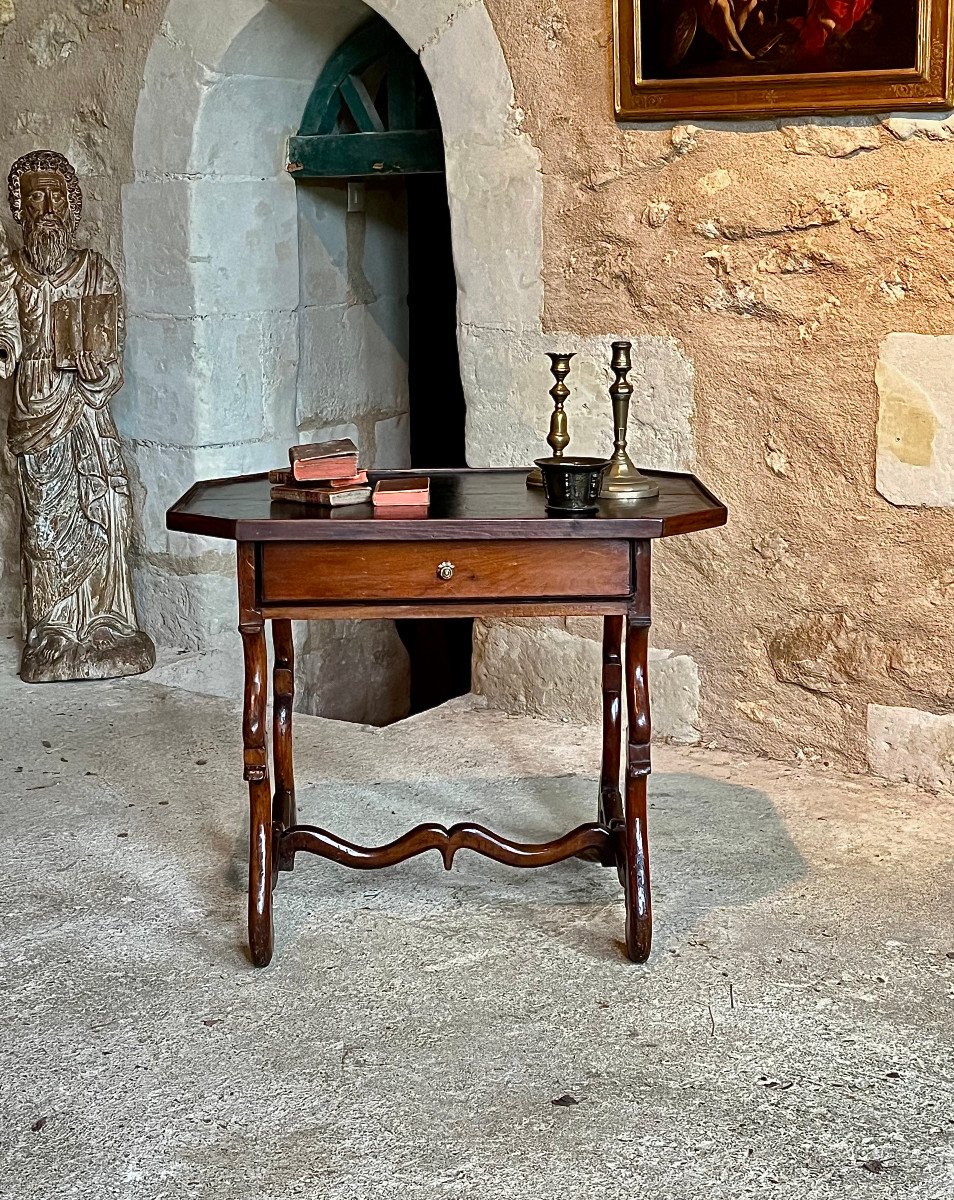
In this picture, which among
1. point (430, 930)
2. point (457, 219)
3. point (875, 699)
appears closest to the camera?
point (430, 930)

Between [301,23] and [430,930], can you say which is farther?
[301,23]

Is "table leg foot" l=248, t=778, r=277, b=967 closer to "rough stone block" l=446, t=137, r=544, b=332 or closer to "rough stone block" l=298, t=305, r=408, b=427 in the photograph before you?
"rough stone block" l=446, t=137, r=544, b=332

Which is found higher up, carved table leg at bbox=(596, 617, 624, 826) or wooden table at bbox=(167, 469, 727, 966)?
wooden table at bbox=(167, 469, 727, 966)

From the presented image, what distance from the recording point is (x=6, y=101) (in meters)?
4.92

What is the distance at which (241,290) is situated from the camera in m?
4.73

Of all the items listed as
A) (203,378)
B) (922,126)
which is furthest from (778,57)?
(203,378)

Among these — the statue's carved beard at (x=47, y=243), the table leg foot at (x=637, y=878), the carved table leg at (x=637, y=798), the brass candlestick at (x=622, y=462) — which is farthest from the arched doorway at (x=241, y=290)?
the table leg foot at (x=637, y=878)

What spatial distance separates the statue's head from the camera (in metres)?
4.47

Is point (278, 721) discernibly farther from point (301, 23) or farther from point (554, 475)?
point (301, 23)

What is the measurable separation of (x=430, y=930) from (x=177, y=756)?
1.24m

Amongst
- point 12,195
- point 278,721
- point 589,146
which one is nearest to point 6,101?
point 12,195

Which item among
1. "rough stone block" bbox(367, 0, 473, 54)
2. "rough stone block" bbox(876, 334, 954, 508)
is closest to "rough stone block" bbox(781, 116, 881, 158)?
"rough stone block" bbox(876, 334, 954, 508)

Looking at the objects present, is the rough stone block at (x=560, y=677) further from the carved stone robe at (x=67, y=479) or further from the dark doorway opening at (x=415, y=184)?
the carved stone robe at (x=67, y=479)

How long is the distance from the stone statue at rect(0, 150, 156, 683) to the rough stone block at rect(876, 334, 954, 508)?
2.36 metres
